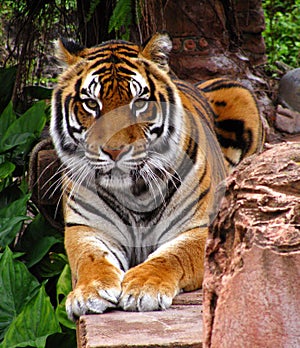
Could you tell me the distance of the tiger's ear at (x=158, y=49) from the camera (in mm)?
3723

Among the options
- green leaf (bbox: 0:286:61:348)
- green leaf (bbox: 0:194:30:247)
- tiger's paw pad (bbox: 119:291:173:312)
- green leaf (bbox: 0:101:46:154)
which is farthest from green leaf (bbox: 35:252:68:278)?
tiger's paw pad (bbox: 119:291:173:312)

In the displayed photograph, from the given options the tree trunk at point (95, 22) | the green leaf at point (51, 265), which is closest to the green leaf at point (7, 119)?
the tree trunk at point (95, 22)

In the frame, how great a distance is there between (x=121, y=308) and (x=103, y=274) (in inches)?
8.2

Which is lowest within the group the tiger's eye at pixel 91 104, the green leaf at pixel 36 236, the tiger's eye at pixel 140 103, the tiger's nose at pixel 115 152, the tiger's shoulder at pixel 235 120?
the green leaf at pixel 36 236

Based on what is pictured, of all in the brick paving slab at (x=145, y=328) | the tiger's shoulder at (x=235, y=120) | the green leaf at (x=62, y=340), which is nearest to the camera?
the brick paving slab at (x=145, y=328)

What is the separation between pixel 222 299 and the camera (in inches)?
56.6

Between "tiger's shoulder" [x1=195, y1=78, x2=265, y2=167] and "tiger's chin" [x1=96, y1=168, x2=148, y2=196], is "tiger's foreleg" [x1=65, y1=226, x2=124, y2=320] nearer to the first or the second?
"tiger's chin" [x1=96, y1=168, x2=148, y2=196]

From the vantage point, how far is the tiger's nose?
3.22m

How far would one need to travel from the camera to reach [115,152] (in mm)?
3223

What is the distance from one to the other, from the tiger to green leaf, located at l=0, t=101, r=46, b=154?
1.60m

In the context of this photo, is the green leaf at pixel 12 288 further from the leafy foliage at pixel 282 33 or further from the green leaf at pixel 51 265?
the leafy foliage at pixel 282 33

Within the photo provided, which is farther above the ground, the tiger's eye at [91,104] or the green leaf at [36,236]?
the tiger's eye at [91,104]

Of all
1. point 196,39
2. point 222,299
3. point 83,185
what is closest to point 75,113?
point 83,185

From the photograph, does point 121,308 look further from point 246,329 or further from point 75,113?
point 246,329
